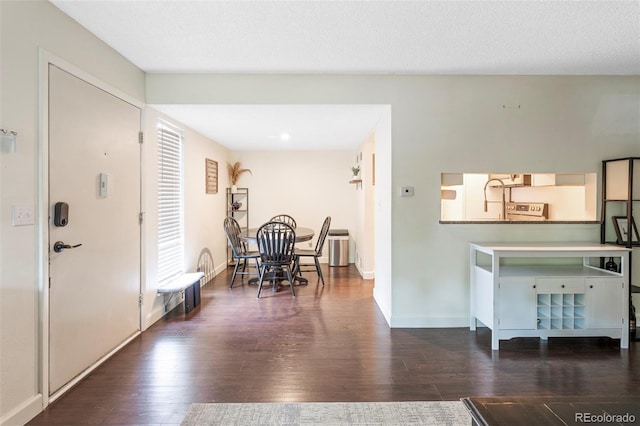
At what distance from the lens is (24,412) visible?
177cm

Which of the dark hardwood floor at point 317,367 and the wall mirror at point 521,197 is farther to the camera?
the wall mirror at point 521,197

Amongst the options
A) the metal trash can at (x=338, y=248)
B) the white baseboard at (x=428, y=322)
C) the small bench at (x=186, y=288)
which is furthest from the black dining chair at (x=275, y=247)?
the metal trash can at (x=338, y=248)

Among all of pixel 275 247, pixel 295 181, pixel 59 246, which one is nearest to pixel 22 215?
pixel 59 246

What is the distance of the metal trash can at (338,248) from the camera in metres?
5.77

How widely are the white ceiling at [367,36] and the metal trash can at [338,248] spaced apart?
2890mm

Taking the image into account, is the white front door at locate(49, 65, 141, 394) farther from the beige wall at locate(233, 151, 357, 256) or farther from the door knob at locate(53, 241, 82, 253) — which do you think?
the beige wall at locate(233, 151, 357, 256)

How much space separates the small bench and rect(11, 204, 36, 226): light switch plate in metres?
1.59

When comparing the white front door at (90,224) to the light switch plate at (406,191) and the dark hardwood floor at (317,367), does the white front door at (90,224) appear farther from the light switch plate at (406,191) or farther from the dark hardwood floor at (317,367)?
the light switch plate at (406,191)

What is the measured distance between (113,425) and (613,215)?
4.20 m

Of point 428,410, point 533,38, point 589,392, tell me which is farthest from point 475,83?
point 428,410

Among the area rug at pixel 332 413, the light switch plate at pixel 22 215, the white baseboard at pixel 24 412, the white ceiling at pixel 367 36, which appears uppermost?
the white ceiling at pixel 367 36

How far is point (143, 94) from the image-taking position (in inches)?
119

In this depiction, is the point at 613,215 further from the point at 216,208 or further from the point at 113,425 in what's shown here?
the point at 216,208

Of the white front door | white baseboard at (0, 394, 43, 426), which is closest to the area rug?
white baseboard at (0, 394, 43, 426)
